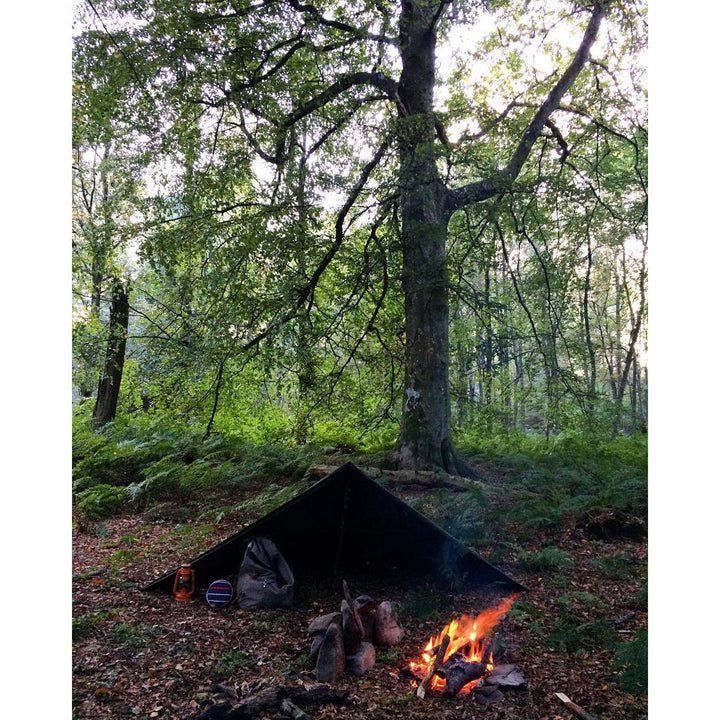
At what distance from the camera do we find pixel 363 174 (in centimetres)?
514

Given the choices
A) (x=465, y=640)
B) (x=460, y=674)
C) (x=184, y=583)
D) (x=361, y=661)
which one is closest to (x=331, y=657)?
(x=361, y=661)

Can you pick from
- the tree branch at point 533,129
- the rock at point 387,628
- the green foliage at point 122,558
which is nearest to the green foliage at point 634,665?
the rock at point 387,628

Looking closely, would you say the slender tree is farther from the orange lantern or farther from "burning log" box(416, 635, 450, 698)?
"burning log" box(416, 635, 450, 698)

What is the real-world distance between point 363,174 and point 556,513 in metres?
3.83

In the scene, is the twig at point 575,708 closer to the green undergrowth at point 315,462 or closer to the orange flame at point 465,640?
the orange flame at point 465,640

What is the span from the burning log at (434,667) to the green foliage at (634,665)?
0.80 m

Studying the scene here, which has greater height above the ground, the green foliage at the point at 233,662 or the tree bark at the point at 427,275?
the tree bark at the point at 427,275

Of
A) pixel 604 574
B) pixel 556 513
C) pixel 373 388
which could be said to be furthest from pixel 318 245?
pixel 604 574

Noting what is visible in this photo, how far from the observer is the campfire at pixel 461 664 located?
2.31m

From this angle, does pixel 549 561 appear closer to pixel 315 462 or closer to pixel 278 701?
pixel 278 701
